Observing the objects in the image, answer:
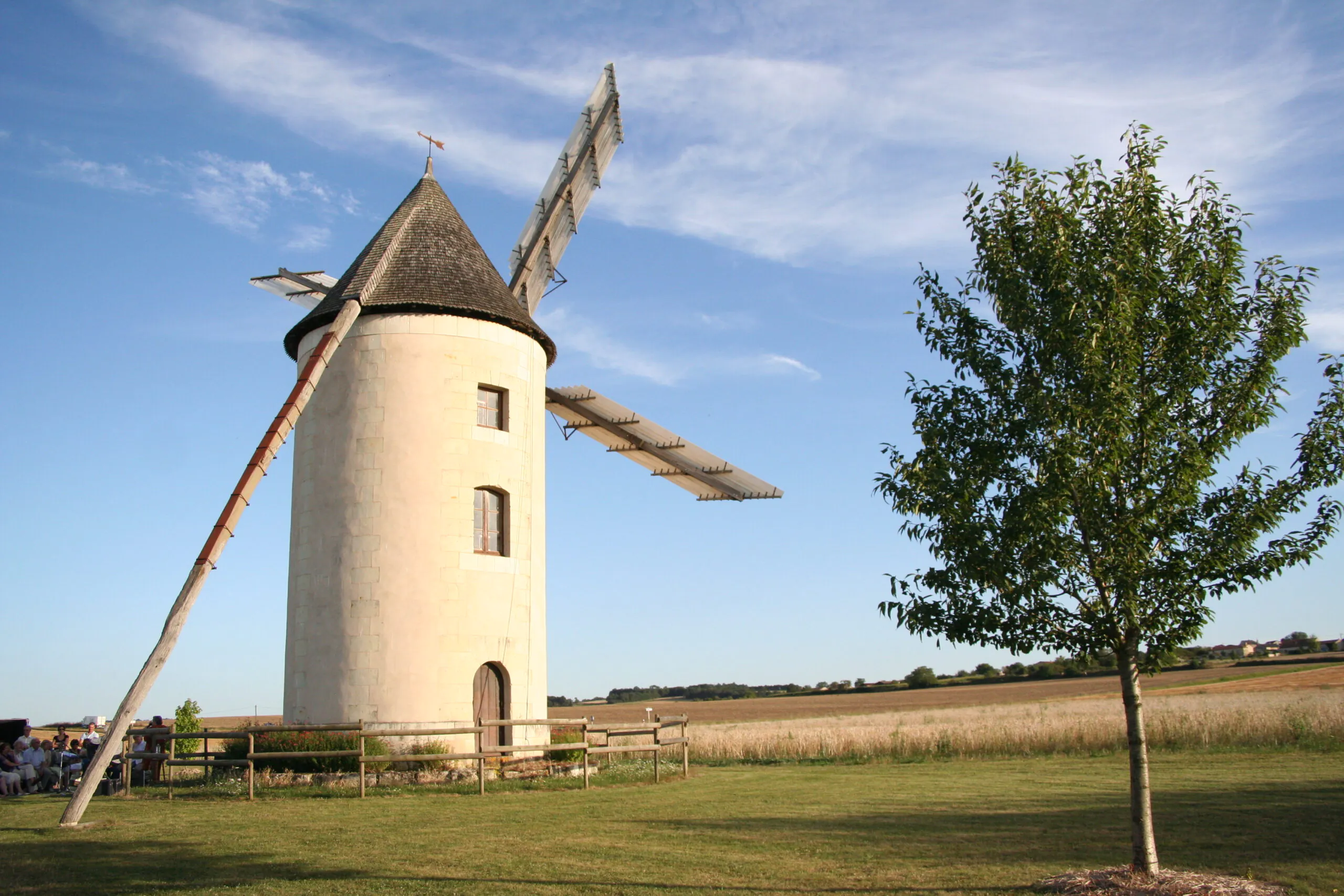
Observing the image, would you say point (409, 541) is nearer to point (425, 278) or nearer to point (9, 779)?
point (425, 278)

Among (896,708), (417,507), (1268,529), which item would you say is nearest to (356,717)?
(417,507)

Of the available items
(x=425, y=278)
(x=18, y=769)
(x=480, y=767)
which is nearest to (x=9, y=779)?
(x=18, y=769)

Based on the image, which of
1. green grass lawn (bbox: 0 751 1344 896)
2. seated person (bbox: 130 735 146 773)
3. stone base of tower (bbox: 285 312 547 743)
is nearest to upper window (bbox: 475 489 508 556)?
stone base of tower (bbox: 285 312 547 743)

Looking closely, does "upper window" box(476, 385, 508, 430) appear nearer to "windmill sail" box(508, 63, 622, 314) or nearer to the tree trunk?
"windmill sail" box(508, 63, 622, 314)

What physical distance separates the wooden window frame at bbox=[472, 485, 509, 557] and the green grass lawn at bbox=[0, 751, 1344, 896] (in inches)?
226

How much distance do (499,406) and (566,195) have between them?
8.23 m

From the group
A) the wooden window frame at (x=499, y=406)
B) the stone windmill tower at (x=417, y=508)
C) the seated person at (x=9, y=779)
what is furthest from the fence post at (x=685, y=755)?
the seated person at (x=9, y=779)

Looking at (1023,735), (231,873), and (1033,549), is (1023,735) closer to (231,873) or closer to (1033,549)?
(1033,549)

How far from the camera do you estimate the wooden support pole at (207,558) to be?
1504 centimetres

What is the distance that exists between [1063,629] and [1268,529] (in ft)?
6.75

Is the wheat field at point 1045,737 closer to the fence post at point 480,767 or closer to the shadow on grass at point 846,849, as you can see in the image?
the fence post at point 480,767

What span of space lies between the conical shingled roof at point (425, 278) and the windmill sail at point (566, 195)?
2.75 meters

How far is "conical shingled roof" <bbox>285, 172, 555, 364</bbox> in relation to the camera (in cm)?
2267

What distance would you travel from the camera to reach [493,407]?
77.6 ft
